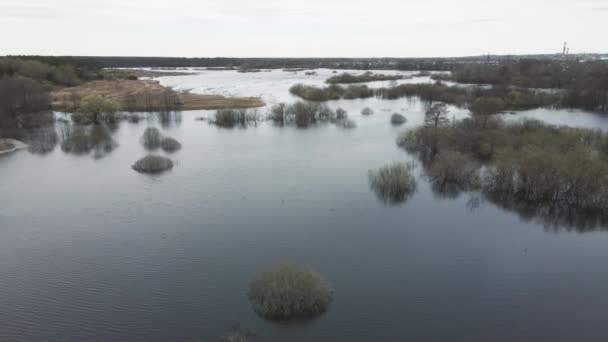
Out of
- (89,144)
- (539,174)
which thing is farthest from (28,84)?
(539,174)

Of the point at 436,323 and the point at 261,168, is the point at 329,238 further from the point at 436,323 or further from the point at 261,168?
the point at 261,168

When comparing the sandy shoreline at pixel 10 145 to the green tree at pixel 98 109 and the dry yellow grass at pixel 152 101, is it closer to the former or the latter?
the green tree at pixel 98 109

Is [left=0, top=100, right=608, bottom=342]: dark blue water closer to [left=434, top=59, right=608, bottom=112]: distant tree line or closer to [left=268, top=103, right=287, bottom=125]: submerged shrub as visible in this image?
[left=268, top=103, right=287, bottom=125]: submerged shrub

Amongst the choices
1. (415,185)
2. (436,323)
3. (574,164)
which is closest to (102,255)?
(436,323)

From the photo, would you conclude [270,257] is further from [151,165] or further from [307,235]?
[151,165]

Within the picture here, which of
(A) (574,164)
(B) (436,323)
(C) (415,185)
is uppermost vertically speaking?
(A) (574,164)

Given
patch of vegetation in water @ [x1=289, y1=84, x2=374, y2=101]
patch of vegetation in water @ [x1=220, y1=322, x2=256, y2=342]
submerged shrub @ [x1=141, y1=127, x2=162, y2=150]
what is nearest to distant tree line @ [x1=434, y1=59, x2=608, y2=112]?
patch of vegetation in water @ [x1=289, y1=84, x2=374, y2=101]
